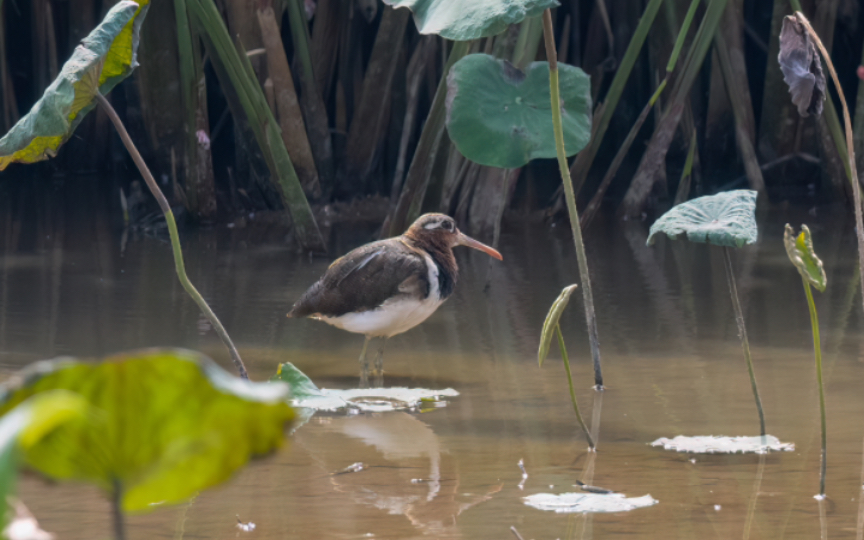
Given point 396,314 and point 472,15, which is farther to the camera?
point 396,314

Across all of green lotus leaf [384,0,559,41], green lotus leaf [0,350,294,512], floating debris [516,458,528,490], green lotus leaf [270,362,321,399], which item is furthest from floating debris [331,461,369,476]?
green lotus leaf [0,350,294,512]

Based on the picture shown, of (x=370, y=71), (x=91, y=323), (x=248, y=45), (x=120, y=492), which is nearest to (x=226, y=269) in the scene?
(x=91, y=323)

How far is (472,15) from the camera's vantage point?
3.23m

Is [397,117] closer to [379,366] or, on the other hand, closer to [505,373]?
[379,366]

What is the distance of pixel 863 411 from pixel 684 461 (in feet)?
2.45

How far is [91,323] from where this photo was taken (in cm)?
460

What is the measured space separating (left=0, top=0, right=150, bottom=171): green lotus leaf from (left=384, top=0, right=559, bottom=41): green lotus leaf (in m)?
0.84

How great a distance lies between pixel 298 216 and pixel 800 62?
3.52m

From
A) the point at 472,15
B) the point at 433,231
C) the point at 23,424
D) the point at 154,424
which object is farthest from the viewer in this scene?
the point at 433,231

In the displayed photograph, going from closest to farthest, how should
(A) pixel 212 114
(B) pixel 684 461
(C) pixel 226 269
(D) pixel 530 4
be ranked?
(B) pixel 684 461, (D) pixel 530 4, (C) pixel 226 269, (A) pixel 212 114

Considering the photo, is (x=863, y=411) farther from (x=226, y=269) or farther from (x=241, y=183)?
(x=241, y=183)

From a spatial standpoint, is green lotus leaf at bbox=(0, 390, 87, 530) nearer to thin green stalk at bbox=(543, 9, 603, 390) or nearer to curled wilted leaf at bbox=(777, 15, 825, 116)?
curled wilted leaf at bbox=(777, 15, 825, 116)

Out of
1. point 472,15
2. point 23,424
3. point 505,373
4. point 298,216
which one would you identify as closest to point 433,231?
point 505,373

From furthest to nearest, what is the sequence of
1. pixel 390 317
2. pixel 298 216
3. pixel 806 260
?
1. pixel 298 216
2. pixel 390 317
3. pixel 806 260
